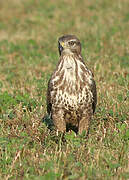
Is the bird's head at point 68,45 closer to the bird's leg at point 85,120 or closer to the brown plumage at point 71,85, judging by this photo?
the brown plumage at point 71,85

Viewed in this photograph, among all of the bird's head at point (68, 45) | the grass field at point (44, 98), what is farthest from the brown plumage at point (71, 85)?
the grass field at point (44, 98)

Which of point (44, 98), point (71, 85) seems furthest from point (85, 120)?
point (44, 98)

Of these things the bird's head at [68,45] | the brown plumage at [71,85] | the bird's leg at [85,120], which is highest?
the bird's head at [68,45]

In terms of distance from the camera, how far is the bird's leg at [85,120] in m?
5.75

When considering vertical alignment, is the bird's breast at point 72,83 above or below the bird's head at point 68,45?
below

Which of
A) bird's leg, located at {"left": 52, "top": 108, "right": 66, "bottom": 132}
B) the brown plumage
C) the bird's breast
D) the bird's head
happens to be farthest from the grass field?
the bird's head

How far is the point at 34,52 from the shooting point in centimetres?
1103

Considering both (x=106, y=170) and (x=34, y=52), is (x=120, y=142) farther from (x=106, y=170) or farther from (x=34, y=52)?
(x=34, y=52)

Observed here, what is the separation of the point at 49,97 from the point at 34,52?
5367 mm

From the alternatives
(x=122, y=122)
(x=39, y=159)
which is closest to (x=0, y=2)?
(x=122, y=122)

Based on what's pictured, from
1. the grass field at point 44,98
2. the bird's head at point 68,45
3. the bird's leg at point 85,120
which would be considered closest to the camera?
the grass field at point 44,98

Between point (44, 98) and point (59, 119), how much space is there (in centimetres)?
143

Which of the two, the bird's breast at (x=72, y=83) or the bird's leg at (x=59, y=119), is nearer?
the bird's breast at (x=72, y=83)

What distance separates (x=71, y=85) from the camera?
555 centimetres
